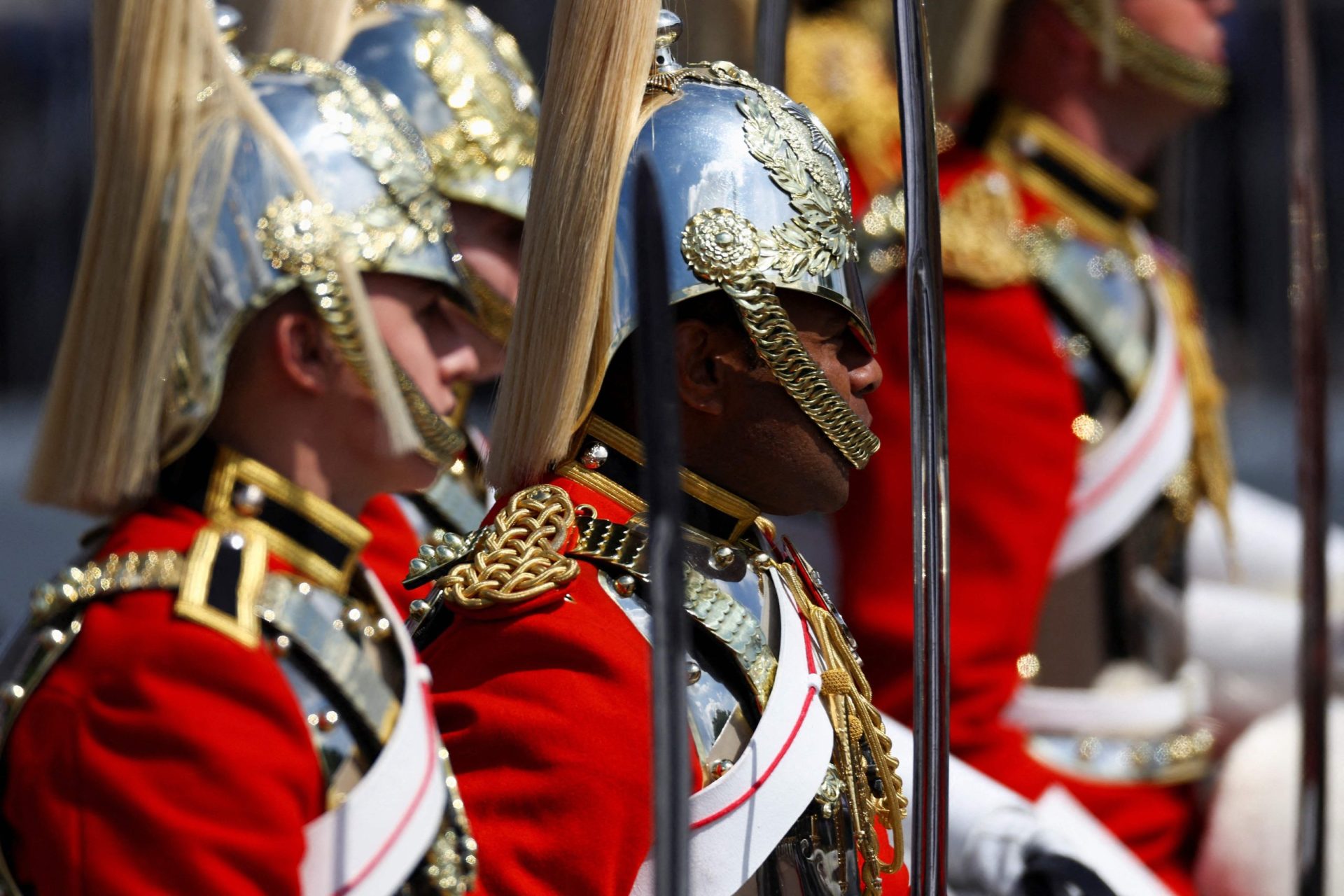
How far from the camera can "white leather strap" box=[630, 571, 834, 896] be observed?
1.72m

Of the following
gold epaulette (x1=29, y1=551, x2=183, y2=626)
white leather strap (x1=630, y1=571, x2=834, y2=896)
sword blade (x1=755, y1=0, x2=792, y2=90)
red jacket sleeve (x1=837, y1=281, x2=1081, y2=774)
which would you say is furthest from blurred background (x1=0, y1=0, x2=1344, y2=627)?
white leather strap (x1=630, y1=571, x2=834, y2=896)

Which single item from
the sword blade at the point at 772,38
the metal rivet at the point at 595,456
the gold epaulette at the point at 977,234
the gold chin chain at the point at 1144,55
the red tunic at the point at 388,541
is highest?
the sword blade at the point at 772,38

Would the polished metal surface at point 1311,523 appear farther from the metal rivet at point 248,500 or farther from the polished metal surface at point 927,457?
the metal rivet at point 248,500

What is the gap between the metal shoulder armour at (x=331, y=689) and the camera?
172 centimetres

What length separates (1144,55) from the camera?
3.51 meters

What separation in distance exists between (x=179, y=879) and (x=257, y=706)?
156 mm

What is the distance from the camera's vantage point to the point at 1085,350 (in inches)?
131

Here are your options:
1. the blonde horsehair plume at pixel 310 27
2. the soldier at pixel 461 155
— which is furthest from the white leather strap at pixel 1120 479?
the blonde horsehair plume at pixel 310 27

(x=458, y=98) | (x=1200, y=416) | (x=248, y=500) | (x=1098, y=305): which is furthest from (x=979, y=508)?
(x=248, y=500)

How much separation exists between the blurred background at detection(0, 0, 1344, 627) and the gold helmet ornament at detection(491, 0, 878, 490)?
5.36 m

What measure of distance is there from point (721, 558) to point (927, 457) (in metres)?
0.21

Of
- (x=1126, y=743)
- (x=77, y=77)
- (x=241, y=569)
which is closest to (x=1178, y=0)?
(x=1126, y=743)

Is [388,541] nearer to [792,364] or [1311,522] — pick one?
[792,364]

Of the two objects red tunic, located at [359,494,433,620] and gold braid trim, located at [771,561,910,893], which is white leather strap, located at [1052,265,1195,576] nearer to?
red tunic, located at [359,494,433,620]
